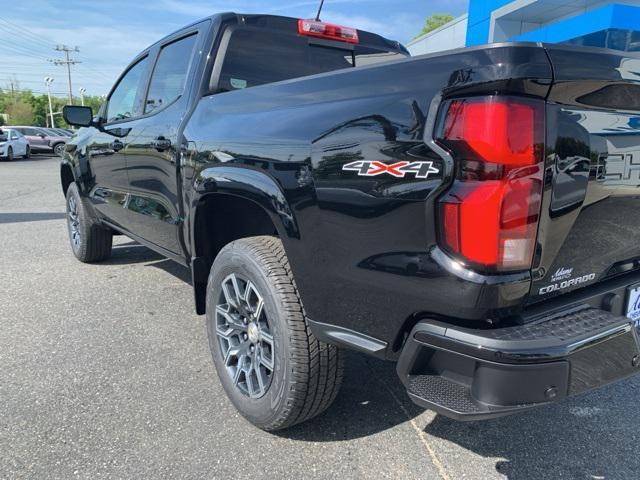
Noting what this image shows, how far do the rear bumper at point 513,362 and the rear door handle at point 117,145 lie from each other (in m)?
2.94

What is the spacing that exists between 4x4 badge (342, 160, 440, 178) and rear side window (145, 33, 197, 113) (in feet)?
6.04

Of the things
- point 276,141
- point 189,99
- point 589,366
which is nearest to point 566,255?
point 589,366

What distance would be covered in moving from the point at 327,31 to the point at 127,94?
1.87 meters

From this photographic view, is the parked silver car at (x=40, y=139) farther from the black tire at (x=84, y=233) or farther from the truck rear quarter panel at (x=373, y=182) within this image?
the truck rear quarter panel at (x=373, y=182)

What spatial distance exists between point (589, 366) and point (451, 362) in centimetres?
43

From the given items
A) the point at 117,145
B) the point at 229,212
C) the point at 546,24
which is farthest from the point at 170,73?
the point at 546,24

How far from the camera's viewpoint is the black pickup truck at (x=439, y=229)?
152 centimetres

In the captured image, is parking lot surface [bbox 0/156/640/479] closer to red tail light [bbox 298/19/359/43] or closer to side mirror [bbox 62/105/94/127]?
side mirror [bbox 62/105/94/127]

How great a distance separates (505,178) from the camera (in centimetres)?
150

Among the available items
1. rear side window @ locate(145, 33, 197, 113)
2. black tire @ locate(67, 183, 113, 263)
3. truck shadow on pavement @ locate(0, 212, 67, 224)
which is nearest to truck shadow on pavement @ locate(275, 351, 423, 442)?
rear side window @ locate(145, 33, 197, 113)

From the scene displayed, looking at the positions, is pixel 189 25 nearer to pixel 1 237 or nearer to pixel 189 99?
pixel 189 99

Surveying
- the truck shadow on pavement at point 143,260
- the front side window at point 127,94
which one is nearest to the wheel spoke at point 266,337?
the front side window at point 127,94

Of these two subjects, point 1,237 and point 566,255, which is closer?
point 566,255

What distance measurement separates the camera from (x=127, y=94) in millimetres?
4277
